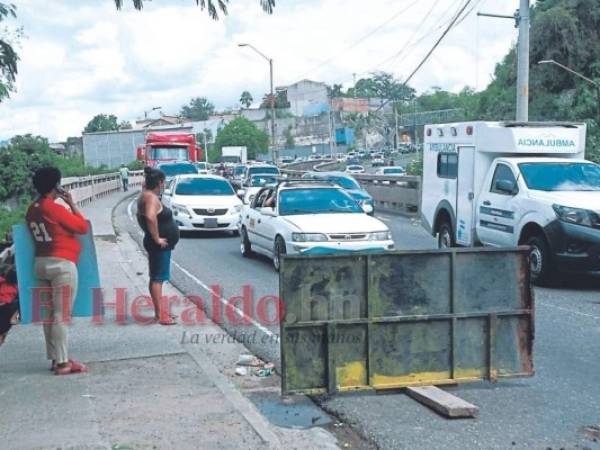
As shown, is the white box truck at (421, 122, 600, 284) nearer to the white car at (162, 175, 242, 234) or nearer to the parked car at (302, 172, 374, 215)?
the white car at (162, 175, 242, 234)

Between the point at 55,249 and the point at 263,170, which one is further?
the point at 263,170

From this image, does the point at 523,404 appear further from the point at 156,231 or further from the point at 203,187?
the point at 203,187

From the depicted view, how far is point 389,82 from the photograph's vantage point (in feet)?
451

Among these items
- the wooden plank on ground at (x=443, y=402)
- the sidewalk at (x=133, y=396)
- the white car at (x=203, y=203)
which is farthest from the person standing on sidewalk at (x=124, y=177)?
the wooden plank on ground at (x=443, y=402)

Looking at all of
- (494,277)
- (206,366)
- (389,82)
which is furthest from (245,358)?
(389,82)

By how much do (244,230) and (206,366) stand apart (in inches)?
337

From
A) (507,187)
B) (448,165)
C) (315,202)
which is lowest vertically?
(315,202)

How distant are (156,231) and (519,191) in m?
6.47

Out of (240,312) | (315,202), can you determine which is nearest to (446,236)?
(315,202)

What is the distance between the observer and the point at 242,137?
10750cm

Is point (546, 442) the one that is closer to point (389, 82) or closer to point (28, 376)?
point (28, 376)

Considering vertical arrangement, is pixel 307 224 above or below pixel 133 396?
above

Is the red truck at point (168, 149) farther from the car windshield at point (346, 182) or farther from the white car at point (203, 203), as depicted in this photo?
the white car at point (203, 203)

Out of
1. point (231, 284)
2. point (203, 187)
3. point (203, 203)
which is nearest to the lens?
point (231, 284)
